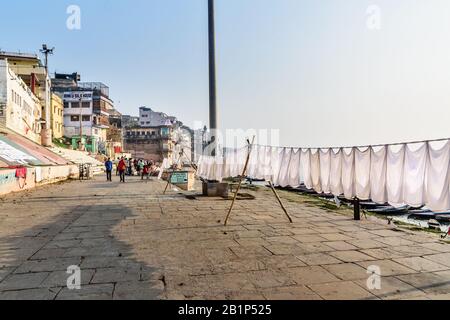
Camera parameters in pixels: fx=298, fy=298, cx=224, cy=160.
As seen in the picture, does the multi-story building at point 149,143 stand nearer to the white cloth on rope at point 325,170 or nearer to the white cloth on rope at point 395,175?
the white cloth on rope at point 325,170

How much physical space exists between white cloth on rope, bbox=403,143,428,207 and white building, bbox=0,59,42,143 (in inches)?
1134

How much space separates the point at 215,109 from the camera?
45.3 feet

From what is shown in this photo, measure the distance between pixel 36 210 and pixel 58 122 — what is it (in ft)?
169

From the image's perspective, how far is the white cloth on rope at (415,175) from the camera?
6915 millimetres

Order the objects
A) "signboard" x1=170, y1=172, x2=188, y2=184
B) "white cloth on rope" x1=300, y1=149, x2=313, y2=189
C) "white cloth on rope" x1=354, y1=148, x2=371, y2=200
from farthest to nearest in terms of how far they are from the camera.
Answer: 1. "signboard" x1=170, y1=172, x2=188, y2=184
2. "white cloth on rope" x1=300, y1=149, x2=313, y2=189
3. "white cloth on rope" x1=354, y1=148, x2=371, y2=200

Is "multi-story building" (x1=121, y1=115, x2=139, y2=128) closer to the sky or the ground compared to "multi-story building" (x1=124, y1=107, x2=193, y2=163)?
closer to the sky

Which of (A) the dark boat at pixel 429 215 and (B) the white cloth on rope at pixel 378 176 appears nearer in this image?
(B) the white cloth on rope at pixel 378 176

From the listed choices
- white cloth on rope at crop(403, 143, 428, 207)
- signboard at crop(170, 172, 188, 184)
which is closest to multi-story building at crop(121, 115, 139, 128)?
signboard at crop(170, 172, 188, 184)

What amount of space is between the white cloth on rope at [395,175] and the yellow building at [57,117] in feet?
180

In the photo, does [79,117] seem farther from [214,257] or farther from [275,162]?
[214,257]

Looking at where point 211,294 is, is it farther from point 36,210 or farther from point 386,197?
point 36,210

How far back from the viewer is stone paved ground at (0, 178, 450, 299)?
161 inches

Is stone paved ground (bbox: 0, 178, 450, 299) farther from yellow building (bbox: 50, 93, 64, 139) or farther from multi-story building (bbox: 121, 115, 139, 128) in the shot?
multi-story building (bbox: 121, 115, 139, 128)

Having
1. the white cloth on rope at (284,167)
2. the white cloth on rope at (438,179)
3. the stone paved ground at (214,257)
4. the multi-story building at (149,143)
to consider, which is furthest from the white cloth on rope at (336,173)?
the multi-story building at (149,143)
